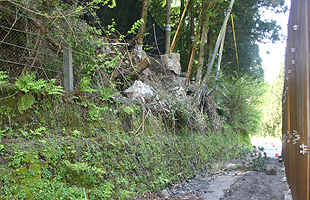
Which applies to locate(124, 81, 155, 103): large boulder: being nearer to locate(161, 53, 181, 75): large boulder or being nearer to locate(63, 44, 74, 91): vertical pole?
locate(63, 44, 74, 91): vertical pole

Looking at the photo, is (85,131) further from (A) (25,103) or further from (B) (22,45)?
(B) (22,45)

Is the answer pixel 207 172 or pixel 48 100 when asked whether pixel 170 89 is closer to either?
pixel 207 172

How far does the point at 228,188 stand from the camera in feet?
22.7

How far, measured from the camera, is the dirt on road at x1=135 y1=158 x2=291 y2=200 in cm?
617

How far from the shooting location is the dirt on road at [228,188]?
617 cm

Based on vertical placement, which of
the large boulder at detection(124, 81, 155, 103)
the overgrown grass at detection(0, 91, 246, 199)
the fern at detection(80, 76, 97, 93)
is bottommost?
the overgrown grass at detection(0, 91, 246, 199)

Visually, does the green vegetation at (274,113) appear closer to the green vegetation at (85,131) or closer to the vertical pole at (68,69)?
the green vegetation at (85,131)

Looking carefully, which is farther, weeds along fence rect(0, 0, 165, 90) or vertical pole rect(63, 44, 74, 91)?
vertical pole rect(63, 44, 74, 91)

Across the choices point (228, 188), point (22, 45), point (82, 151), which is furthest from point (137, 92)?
point (228, 188)

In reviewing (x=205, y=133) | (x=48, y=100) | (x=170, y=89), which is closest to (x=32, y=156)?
(x=48, y=100)

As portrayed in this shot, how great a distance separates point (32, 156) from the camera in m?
3.95

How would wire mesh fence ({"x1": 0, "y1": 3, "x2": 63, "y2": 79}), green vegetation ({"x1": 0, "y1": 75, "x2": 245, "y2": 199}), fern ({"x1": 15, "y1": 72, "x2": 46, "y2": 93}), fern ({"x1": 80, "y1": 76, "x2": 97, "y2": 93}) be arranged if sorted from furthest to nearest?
fern ({"x1": 80, "y1": 76, "x2": 97, "y2": 93}) < wire mesh fence ({"x1": 0, "y1": 3, "x2": 63, "y2": 79}) < fern ({"x1": 15, "y1": 72, "x2": 46, "y2": 93}) < green vegetation ({"x1": 0, "y1": 75, "x2": 245, "y2": 199})

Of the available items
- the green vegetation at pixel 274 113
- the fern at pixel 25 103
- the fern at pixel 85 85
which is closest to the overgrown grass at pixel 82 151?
the fern at pixel 25 103

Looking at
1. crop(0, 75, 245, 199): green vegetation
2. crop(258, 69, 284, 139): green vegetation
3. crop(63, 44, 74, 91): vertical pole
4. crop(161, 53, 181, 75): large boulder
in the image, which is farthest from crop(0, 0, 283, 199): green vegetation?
crop(258, 69, 284, 139): green vegetation
